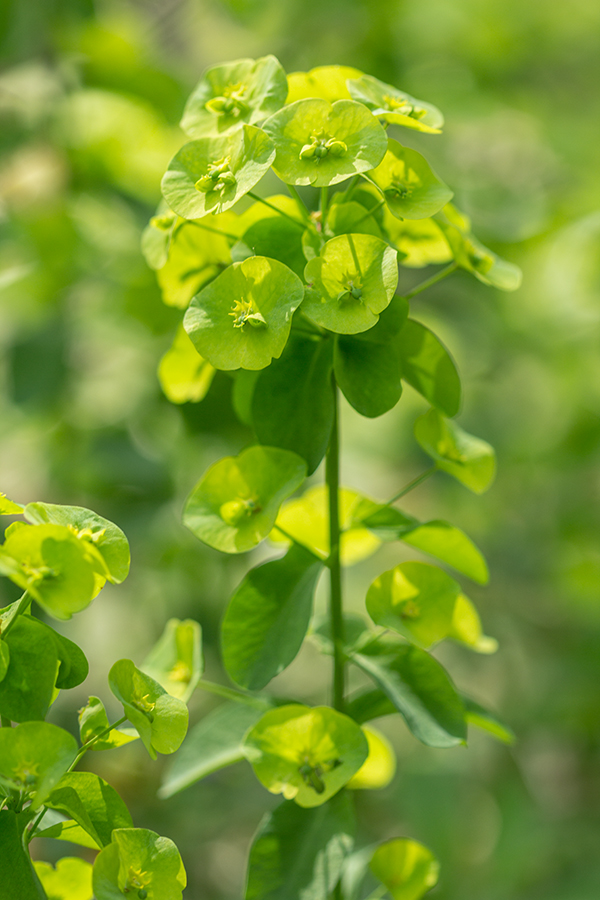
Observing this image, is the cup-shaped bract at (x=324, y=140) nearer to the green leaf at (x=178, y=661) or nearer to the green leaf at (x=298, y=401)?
the green leaf at (x=298, y=401)

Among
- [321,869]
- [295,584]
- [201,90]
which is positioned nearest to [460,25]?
[201,90]

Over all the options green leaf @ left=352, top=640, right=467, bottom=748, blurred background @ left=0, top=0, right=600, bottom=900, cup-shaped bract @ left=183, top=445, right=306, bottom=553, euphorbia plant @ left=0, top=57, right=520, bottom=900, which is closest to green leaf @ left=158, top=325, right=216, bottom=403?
euphorbia plant @ left=0, top=57, right=520, bottom=900

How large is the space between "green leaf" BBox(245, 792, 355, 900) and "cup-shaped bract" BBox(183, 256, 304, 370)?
0.29 m

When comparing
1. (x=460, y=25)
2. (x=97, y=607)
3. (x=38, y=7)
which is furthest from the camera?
(x=460, y=25)

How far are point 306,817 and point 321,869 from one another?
34mm

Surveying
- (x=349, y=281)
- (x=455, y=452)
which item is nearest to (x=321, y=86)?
(x=349, y=281)

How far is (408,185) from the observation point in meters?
0.47

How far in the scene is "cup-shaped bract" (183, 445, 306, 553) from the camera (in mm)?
481

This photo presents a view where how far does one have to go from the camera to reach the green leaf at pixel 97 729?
1.38 ft

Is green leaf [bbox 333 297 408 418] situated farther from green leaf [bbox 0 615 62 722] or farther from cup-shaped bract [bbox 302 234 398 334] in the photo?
green leaf [bbox 0 615 62 722]

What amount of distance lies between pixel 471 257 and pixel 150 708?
1.11ft

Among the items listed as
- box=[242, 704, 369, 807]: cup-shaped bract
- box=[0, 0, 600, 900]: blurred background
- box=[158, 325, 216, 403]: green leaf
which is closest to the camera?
Result: box=[242, 704, 369, 807]: cup-shaped bract

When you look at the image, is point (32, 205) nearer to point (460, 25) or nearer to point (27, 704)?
point (460, 25)

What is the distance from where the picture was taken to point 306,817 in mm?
527
